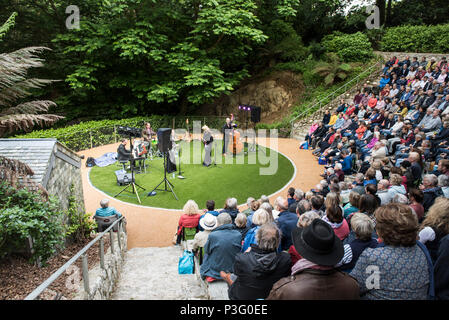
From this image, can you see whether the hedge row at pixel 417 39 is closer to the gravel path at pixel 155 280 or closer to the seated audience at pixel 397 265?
the gravel path at pixel 155 280

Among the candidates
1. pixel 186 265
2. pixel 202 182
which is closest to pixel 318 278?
pixel 186 265

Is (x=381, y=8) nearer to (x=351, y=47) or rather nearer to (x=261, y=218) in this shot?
(x=351, y=47)

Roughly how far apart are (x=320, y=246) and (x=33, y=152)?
5603 millimetres

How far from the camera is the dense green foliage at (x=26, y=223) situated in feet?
13.6

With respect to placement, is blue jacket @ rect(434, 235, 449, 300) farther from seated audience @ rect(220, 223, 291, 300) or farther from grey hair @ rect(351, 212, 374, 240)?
seated audience @ rect(220, 223, 291, 300)

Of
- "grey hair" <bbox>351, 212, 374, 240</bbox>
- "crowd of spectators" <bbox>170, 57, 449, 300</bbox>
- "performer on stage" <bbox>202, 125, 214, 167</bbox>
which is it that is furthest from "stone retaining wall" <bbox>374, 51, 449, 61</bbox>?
"grey hair" <bbox>351, 212, 374, 240</bbox>

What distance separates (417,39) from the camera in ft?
67.5

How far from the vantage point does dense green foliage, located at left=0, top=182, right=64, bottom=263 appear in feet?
13.6

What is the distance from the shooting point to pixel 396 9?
24.5 meters

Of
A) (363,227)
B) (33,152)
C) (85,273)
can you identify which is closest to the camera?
(363,227)

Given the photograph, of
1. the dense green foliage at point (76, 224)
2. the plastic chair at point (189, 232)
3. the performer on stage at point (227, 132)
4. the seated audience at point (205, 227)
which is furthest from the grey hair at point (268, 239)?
the performer on stage at point (227, 132)

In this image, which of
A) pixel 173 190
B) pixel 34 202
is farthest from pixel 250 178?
pixel 34 202

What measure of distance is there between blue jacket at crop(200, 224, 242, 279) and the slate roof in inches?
127

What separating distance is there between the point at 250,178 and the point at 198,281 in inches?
281
